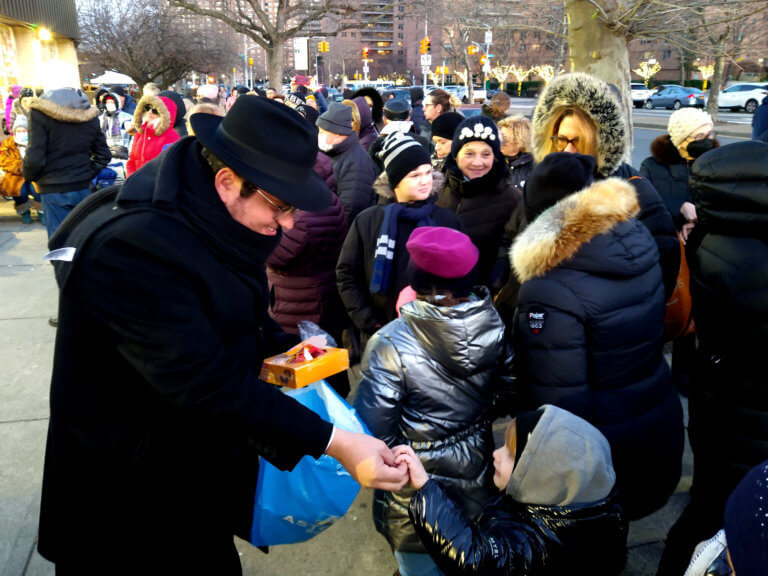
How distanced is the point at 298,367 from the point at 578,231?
42.7 inches

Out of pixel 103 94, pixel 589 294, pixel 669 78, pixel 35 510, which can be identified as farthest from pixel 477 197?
pixel 669 78

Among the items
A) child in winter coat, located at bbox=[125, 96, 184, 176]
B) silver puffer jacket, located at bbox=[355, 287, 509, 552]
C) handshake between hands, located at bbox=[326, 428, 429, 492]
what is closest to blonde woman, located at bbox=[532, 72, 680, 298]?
silver puffer jacket, located at bbox=[355, 287, 509, 552]

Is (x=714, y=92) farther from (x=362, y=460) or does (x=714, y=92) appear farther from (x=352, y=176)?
(x=362, y=460)

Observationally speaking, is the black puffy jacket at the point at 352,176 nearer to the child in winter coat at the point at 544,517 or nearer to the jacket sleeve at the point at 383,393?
the jacket sleeve at the point at 383,393

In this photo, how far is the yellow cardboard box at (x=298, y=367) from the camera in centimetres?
181

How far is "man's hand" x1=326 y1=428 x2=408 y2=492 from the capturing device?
5.17ft

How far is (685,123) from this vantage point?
4645 millimetres

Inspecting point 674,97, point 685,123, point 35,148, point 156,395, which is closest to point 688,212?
point 685,123

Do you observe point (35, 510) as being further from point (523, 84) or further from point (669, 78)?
point (669, 78)

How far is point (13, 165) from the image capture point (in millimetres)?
8836

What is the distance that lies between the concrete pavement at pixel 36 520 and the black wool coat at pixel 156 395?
0.10 meters

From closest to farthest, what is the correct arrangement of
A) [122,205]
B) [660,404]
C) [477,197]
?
[122,205]
[660,404]
[477,197]

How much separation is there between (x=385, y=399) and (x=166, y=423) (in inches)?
30.4

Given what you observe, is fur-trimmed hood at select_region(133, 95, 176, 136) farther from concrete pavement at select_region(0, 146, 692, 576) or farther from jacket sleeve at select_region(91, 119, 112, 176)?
concrete pavement at select_region(0, 146, 692, 576)
